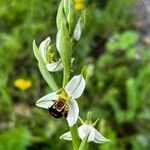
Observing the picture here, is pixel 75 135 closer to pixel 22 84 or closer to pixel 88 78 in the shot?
pixel 22 84

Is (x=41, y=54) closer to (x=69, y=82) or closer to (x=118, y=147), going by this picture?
(x=69, y=82)

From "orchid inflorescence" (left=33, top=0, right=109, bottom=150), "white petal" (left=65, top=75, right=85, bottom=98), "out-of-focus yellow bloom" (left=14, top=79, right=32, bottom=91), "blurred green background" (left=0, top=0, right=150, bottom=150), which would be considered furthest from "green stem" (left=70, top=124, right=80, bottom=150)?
"out-of-focus yellow bloom" (left=14, top=79, right=32, bottom=91)

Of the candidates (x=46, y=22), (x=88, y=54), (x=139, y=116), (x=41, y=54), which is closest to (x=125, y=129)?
(x=139, y=116)

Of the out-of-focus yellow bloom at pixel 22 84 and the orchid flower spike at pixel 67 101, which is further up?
the orchid flower spike at pixel 67 101

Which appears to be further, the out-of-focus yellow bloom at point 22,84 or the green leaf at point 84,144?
the out-of-focus yellow bloom at point 22,84

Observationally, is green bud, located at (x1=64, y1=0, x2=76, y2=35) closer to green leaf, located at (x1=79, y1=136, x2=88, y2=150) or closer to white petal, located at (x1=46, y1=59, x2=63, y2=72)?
white petal, located at (x1=46, y1=59, x2=63, y2=72)

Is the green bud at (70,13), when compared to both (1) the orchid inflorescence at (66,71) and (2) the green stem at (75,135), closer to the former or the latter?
(1) the orchid inflorescence at (66,71)

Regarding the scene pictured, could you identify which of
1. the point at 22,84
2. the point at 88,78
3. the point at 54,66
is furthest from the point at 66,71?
the point at 88,78

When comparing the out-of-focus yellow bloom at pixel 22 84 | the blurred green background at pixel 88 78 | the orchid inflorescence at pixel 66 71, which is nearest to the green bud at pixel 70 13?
the orchid inflorescence at pixel 66 71
